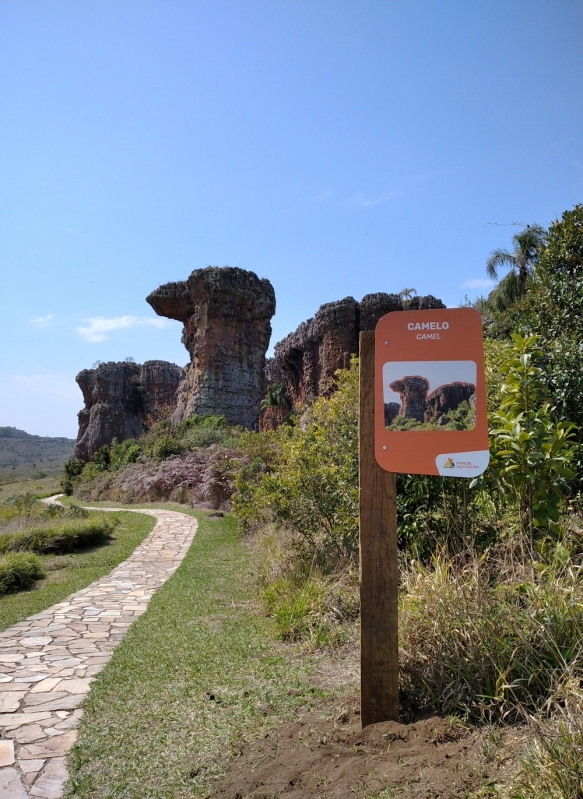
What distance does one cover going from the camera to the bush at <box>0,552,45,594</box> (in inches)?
307

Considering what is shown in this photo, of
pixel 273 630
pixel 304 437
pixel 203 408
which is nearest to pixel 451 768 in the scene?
pixel 273 630

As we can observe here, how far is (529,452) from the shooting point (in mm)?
3660

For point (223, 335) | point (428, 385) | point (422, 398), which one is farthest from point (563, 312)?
point (223, 335)

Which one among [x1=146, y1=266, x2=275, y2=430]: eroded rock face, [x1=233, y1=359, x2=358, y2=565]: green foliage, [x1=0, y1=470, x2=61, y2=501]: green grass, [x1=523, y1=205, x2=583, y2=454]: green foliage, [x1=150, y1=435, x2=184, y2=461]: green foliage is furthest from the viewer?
[x1=0, y1=470, x2=61, y2=501]: green grass

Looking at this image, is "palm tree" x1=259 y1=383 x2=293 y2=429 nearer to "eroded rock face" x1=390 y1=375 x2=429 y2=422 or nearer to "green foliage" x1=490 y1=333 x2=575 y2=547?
"green foliage" x1=490 y1=333 x2=575 y2=547

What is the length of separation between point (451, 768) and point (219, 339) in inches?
1007

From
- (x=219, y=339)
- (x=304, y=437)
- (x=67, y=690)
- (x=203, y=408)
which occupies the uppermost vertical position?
(x=219, y=339)

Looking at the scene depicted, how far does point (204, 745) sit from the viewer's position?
302cm

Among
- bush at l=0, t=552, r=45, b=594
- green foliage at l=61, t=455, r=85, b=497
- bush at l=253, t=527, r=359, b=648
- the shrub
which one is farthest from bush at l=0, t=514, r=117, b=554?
green foliage at l=61, t=455, r=85, b=497

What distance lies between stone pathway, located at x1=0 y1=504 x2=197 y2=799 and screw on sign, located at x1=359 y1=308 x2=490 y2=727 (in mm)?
1750

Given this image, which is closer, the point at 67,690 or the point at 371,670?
the point at 371,670

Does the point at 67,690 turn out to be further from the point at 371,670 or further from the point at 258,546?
the point at 258,546

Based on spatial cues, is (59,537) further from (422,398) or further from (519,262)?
(519,262)

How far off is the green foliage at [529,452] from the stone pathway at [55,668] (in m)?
3.23
